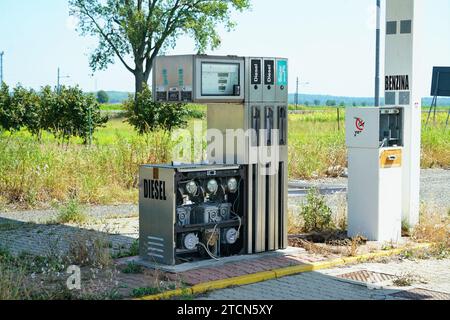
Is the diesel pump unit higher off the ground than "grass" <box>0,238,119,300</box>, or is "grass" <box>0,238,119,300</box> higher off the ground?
the diesel pump unit

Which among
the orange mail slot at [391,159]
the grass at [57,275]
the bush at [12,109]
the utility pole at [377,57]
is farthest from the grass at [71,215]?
the bush at [12,109]

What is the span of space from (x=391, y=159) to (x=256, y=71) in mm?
2723

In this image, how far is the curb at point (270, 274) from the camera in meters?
8.61

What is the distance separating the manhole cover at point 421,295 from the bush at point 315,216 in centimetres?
324

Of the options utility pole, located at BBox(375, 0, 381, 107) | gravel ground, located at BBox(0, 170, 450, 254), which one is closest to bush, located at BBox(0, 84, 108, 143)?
utility pole, located at BBox(375, 0, 381, 107)

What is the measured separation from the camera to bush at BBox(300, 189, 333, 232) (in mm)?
12273

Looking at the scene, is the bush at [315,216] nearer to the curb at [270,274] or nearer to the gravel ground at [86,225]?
the gravel ground at [86,225]

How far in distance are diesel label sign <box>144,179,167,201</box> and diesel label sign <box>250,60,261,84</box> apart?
1.80m

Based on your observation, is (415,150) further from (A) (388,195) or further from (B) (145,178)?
(B) (145,178)

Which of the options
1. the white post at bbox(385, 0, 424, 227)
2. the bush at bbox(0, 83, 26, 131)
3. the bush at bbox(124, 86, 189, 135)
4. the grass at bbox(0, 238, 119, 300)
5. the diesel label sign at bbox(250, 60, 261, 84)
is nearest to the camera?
the grass at bbox(0, 238, 119, 300)

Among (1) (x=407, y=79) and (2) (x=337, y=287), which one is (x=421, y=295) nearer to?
(2) (x=337, y=287)

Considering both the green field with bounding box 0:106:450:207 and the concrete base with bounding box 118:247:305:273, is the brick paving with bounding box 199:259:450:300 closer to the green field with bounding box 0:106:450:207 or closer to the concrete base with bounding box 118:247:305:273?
the concrete base with bounding box 118:247:305:273
